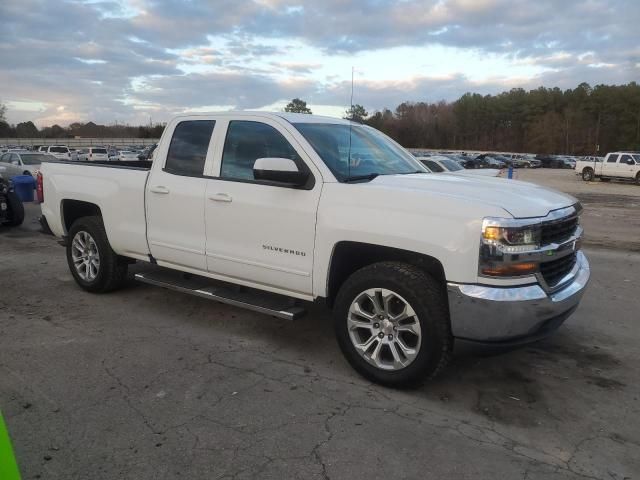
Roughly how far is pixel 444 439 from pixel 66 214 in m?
5.15

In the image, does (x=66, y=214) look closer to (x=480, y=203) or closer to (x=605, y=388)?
(x=480, y=203)

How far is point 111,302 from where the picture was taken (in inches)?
235

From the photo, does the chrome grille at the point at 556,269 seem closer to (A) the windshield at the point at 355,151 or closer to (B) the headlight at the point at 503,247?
(B) the headlight at the point at 503,247

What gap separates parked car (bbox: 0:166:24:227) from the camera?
11468mm

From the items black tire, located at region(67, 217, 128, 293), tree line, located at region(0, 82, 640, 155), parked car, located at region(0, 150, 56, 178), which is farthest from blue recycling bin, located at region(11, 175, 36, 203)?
tree line, located at region(0, 82, 640, 155)

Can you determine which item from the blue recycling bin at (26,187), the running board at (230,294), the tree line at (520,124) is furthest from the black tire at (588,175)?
the tree line at (520,124)

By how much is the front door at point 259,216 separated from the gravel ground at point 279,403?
0.72 meters

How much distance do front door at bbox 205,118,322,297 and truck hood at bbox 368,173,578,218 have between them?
0.64 m

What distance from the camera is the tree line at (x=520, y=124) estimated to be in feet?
367

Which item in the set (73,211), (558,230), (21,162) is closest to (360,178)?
(558,230)

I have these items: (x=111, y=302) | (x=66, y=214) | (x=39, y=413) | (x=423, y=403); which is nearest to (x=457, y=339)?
(x=423, y=403)

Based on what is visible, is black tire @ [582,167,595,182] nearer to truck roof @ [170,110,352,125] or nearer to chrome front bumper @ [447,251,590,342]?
truck roof @ [170,110,352,125]

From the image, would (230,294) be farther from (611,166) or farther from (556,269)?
(611,166)

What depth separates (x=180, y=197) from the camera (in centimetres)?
504
